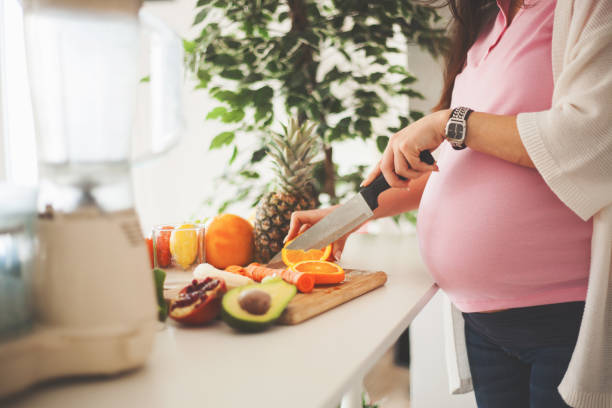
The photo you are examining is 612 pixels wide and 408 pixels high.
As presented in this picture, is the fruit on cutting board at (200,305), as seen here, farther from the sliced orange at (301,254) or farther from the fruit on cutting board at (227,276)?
the sliced orange at (301,254)

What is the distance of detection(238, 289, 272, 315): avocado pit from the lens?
2.30 feet

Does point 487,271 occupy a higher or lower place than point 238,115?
lower

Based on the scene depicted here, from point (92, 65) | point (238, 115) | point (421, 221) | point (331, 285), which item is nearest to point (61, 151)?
point (92, 65)

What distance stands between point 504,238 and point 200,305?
1.70 ft

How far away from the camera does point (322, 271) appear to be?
95cm

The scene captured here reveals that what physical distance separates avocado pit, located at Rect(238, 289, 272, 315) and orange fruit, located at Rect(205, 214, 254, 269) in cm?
43

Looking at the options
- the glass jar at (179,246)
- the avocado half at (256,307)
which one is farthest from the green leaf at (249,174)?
the avocado half at (256,307)

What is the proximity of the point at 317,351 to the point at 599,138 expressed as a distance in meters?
0.51

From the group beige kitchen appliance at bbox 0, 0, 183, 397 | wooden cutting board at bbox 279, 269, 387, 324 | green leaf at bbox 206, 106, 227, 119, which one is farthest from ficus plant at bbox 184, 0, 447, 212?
beige kitchen appliance at bbox 0, 0, 183, 397

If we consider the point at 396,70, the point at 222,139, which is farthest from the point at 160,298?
the point at 396,70

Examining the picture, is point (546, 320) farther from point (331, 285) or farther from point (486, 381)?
point (331, 285)

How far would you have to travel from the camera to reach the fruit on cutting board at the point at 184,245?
1.04 metres

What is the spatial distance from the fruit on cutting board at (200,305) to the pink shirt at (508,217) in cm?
43

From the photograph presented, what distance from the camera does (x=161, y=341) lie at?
676 mm
